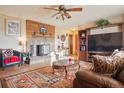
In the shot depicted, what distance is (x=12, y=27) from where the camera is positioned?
5223 mm

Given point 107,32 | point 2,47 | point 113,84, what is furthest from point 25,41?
point 113,84

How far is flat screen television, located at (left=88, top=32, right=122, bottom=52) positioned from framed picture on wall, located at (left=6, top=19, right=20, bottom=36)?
3.63 metres

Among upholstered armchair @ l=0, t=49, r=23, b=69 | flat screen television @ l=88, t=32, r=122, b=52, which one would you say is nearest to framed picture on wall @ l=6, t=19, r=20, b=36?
upholstered armchair @ l=0, t=49, r=23, b=69

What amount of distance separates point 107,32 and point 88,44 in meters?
1.11

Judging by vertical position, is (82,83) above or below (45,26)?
below

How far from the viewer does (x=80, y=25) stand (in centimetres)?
700

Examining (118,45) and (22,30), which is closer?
(118,45)

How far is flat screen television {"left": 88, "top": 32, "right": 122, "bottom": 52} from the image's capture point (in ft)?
16.2

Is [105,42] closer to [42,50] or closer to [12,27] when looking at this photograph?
[42,50]

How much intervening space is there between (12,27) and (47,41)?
2.28m

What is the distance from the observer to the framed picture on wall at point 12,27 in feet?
16.6

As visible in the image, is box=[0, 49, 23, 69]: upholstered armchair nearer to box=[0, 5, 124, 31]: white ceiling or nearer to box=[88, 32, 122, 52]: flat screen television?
box=[0, 5, 124, 31]: white ceiling
